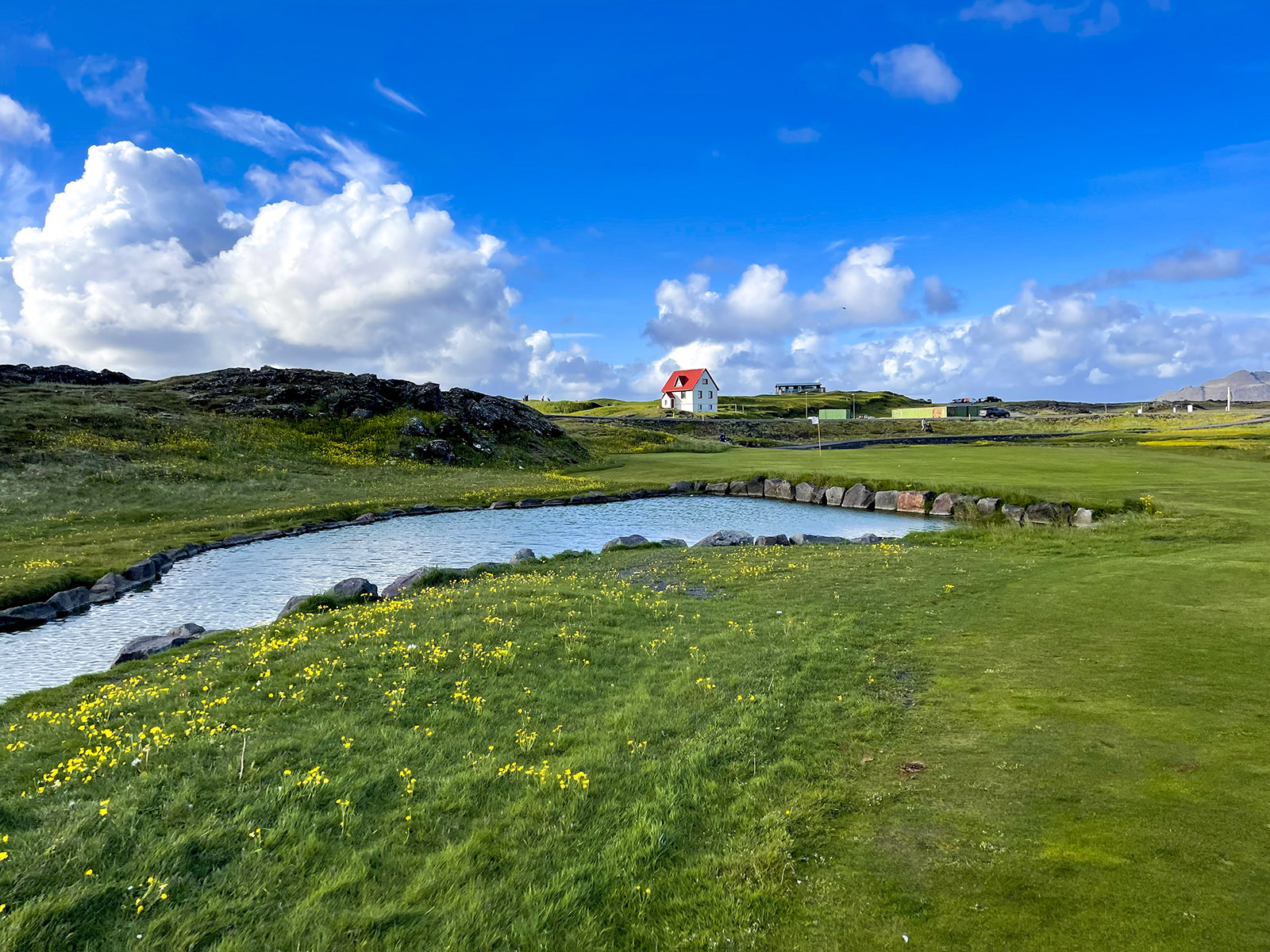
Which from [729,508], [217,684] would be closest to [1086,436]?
[729,508]

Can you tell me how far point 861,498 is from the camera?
53.8 m

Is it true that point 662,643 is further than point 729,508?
No

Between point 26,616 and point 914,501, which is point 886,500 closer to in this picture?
point 914,501

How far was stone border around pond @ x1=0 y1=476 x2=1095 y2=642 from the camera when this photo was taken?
82.3 ft

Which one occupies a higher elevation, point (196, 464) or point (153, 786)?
point (196, 464)

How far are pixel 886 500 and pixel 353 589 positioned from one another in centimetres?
4183

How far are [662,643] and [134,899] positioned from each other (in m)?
12.1

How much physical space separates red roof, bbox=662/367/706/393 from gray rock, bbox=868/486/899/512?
452 ft

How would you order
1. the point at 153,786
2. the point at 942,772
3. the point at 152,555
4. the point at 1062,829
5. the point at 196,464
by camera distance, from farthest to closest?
1. the point at 196,464
2. the point at 152,555
3. the point at 942,772
4. the point at 153,786
5. the point at 1062,829

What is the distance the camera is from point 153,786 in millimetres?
9312

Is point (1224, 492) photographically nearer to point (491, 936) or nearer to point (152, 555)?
point (491, 936)

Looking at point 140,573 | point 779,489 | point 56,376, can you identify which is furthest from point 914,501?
point 56,376

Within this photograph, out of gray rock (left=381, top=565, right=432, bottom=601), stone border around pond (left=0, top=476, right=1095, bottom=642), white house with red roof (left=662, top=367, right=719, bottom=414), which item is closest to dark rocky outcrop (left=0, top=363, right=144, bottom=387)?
stone border around pond (left=0, top=476, right=1095, bottom=642)

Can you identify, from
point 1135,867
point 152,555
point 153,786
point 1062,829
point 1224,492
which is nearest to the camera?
point 1135,867
